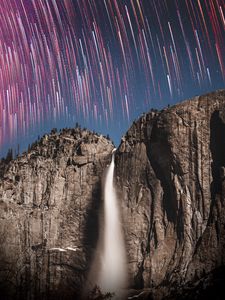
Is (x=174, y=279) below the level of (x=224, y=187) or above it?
below

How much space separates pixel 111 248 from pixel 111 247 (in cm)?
19

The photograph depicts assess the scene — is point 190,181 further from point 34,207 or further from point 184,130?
point 34,207

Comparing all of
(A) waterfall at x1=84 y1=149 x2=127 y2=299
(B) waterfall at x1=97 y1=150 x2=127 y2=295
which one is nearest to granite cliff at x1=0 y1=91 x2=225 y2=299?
(A) waterfall at x1=84 y1=149 x2=127 y2=299

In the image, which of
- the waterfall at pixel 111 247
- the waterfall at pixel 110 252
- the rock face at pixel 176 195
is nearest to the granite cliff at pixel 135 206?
the rock face at pixel 176 195

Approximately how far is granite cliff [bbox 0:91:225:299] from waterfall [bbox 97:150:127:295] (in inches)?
60.6

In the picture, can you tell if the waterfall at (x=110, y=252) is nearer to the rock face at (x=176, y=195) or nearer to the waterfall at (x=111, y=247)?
the waterfall at (x=111, y=247)

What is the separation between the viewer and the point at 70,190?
7825 cm

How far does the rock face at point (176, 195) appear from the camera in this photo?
60406mm

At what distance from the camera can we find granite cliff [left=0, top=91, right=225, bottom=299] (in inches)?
2448

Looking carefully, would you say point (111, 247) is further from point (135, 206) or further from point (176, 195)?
point (176, 195)

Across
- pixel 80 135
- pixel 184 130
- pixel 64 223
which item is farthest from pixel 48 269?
pixel 184 130

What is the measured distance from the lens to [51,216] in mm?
76625

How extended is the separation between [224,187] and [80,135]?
109ft

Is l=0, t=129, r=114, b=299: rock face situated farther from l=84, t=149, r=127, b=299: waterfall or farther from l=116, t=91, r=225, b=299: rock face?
l=116, t=91, r=225, b=299: rock face
